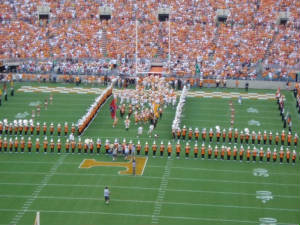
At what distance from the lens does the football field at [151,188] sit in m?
20.2

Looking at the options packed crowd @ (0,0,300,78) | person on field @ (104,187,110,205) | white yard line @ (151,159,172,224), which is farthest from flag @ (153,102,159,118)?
person on field @ (104,187,110,205)

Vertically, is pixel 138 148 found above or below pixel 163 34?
below

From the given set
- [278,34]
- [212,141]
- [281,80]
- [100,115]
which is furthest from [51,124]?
[278,34]

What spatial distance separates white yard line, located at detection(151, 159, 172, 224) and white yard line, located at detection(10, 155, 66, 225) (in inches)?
142

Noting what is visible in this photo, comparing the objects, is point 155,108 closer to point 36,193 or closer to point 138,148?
point 138,148

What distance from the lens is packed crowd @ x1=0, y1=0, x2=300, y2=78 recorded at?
125 feet

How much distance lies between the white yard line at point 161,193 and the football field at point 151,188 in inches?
1.1

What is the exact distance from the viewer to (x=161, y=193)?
21.9m

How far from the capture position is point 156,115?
29.2 meters

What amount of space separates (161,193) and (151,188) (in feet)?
1.78

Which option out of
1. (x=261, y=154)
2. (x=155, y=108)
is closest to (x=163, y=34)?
(x=155, y=108)

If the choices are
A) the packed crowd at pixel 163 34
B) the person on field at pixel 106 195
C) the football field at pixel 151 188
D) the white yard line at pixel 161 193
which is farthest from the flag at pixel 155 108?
the person on field at pixel 106 195

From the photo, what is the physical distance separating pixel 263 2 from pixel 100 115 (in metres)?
14.5

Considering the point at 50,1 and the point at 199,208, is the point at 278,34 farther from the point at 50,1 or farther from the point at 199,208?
the point at 199,208
